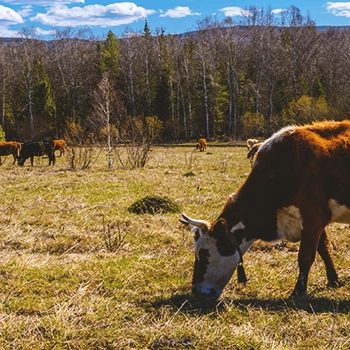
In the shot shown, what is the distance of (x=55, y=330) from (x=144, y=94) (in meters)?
55.9

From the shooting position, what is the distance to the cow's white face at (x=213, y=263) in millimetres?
5426

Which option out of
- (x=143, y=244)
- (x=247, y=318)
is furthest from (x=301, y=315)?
(x=143, y=244)

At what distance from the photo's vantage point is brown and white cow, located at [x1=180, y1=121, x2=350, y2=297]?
17.7 feet

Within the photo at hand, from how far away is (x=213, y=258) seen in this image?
544cm

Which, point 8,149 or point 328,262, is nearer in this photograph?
point 328,262

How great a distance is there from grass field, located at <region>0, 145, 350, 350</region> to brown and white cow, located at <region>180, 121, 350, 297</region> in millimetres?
389

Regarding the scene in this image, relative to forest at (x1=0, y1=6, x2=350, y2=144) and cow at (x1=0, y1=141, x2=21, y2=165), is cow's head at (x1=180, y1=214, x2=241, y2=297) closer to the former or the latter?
cow at (x1=0, y1=141, x2=21, y2=165)

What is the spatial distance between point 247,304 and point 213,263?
62 centimetres

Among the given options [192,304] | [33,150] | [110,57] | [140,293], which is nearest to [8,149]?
[33,150]

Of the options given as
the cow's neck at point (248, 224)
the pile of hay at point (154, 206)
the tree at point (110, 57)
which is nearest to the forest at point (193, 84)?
the tree at point (110, 57)

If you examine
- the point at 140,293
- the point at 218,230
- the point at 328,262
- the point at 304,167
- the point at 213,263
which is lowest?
the point at 140,293

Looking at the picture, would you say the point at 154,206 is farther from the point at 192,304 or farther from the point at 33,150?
the point at 33,150

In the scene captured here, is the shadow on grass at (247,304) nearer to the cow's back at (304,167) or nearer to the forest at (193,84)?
the cow's back at (304,167)

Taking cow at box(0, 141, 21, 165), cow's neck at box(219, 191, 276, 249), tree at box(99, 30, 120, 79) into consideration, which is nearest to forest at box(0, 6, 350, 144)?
tree at box(99, 30, 120, 79)
